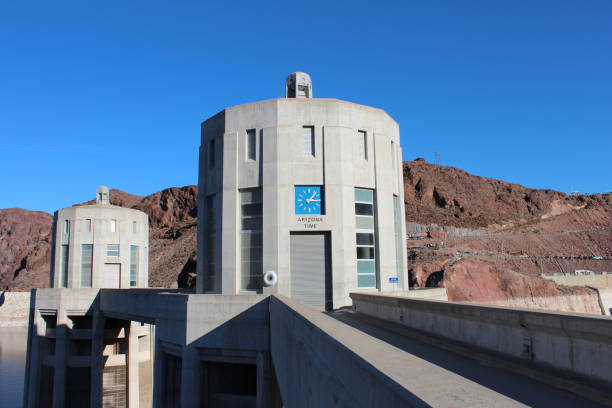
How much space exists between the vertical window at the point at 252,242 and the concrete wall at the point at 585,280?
8498cm

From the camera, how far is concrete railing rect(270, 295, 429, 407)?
10.3ft

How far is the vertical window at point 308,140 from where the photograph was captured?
55.3 feet

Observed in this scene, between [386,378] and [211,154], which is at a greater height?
[211,154]

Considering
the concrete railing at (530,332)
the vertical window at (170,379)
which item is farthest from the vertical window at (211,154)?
the concrete railing at (530,332)

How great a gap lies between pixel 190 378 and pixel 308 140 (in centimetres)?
856

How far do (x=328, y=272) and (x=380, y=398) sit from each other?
13477 millimetres

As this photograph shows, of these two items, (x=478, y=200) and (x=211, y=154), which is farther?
(x=478, y=200)

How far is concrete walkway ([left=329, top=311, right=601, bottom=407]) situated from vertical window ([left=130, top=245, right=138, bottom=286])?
33.1 m

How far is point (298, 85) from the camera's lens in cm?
1908

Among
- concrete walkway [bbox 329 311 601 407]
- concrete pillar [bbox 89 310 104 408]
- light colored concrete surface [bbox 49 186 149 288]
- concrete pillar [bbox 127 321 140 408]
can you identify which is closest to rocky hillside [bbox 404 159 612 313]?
light colored concrete surface [bbox 49 186 149 288]

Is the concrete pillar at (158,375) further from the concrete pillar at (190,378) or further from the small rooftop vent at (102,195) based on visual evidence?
the small rooftop vent at (102,195)

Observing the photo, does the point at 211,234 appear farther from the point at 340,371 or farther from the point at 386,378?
the point at 386,378

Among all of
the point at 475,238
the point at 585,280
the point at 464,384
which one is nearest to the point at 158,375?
the point at 464,384

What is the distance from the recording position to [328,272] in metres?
16.6
